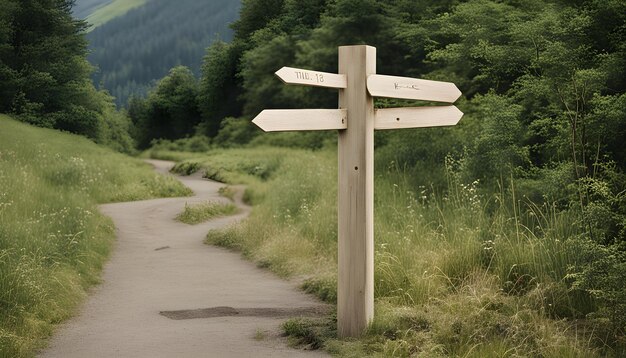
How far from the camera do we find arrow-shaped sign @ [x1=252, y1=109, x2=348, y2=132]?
684 cm

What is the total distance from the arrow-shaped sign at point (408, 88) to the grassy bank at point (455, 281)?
1.93 meters

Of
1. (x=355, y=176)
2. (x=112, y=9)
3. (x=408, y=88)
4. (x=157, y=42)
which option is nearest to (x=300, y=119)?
(x=355, y=176)

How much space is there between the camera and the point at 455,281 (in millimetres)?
9164

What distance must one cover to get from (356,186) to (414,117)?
1.01 metres

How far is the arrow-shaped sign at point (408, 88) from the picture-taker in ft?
24.5

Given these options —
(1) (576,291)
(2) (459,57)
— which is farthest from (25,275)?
(2) (459,57)

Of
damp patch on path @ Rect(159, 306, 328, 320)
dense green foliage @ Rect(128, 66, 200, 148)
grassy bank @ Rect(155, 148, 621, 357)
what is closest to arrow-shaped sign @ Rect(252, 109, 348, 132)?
grassy bank @ Rect(155, 148, 621, 357)

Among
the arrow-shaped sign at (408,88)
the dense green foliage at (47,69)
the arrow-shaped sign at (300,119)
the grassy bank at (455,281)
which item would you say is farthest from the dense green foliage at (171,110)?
the arrow-shaped sign at (300,119)

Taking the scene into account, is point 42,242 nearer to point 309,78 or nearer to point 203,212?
point 309,78

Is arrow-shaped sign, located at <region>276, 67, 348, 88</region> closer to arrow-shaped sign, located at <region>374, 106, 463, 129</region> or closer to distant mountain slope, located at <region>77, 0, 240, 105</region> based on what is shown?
arrow-shaped sign, located at <region>374, 106, 463, 129</region>

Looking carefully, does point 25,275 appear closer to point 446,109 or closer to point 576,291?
point 446,109

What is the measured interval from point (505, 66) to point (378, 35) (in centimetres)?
1323

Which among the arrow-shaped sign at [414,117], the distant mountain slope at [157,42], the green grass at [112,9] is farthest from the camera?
the green grass at [112,9]

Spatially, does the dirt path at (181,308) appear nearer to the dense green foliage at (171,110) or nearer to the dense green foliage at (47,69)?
the dense green foliage at (47,69)
